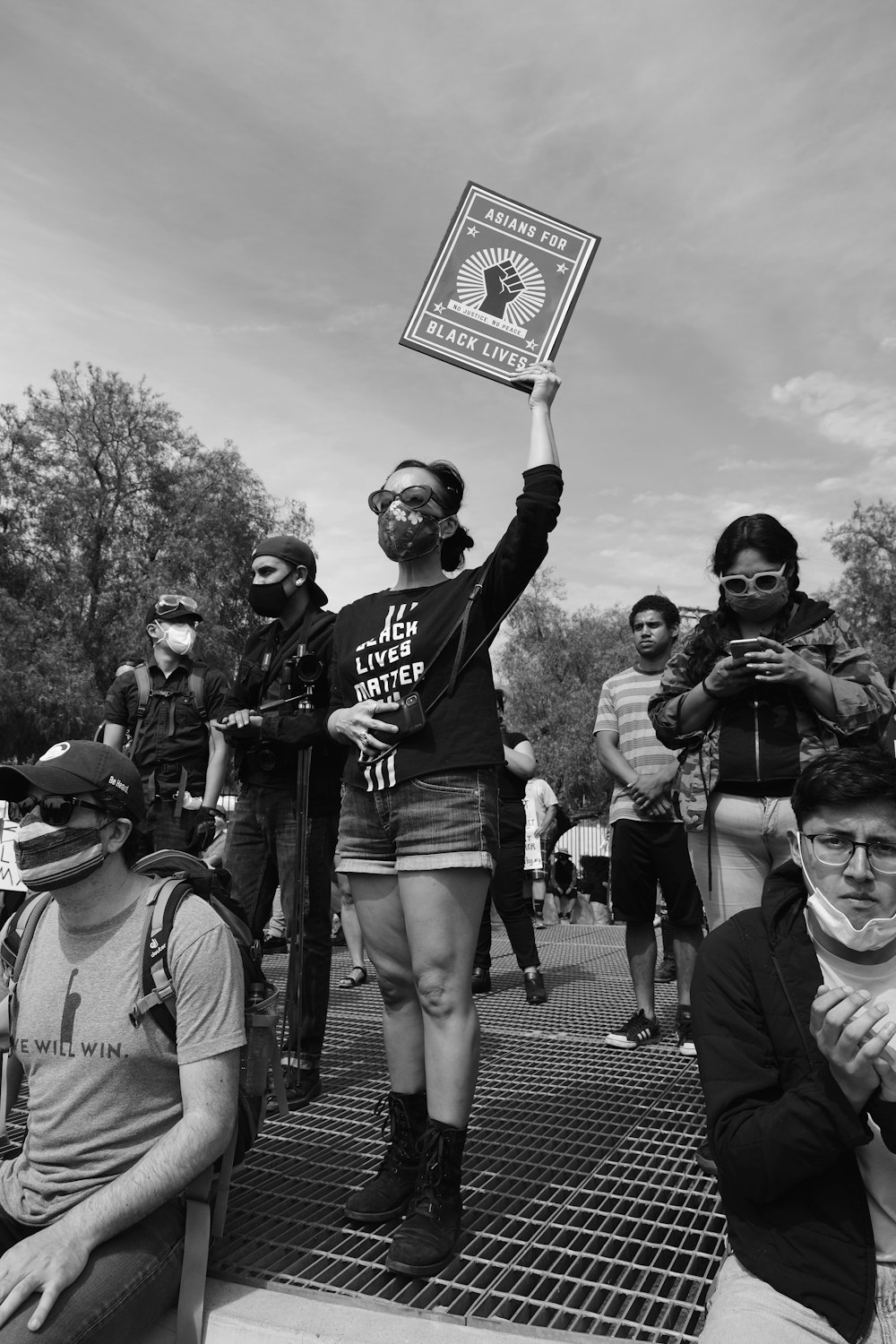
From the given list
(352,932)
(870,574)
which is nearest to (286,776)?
(352,932)

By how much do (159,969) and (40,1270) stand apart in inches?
23.4

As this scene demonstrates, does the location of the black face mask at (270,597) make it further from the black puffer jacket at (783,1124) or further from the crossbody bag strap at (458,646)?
the black puffer jacket at (783,1124)

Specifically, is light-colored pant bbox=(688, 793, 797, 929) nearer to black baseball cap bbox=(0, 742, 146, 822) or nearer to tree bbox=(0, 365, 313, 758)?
black baseball cap bbox=(0, 742, 146, 822)

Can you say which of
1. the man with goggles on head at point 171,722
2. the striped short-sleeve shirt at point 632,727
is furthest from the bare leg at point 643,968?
the man with goggles on head at point 171,722

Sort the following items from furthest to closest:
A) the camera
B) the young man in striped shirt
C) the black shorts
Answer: the black shorts, the young man in striped shirt, the camera

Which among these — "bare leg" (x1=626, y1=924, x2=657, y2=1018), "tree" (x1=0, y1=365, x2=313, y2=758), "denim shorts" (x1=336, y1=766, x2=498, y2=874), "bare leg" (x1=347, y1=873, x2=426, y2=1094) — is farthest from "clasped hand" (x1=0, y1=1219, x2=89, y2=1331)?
"tree" (x1=0, y1=365, x2=313, y2=758)

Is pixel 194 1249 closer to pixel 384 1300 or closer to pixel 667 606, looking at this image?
pixel 384 1300

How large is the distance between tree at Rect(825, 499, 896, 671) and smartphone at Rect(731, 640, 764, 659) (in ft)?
117

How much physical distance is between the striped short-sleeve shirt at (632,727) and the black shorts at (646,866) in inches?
2.4

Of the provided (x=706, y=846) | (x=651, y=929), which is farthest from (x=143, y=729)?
(x=706, y=846)

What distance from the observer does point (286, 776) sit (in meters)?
4.07

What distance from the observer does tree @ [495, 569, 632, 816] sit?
4238cm

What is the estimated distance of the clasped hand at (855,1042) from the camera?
1642 mm

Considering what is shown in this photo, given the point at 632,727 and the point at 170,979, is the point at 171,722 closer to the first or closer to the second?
the point at 632,727
